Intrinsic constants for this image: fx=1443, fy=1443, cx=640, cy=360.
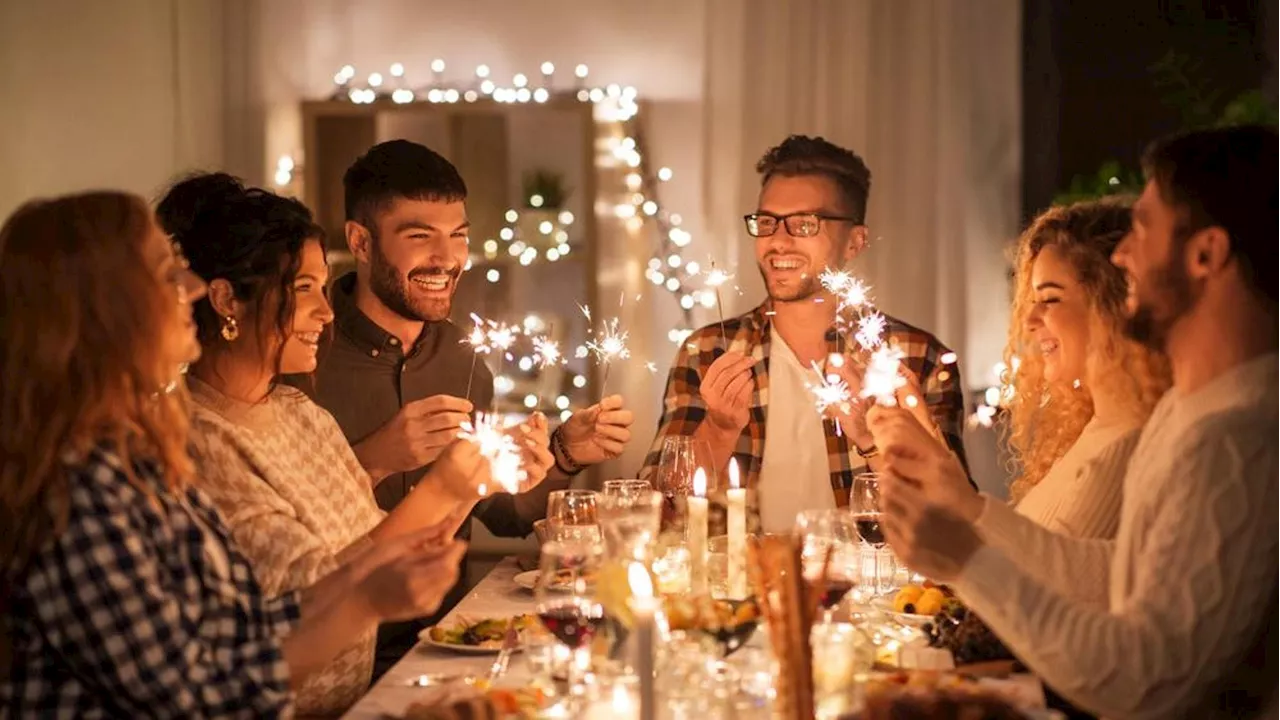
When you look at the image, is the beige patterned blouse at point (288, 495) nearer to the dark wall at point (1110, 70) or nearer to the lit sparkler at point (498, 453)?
the lit sparkler at point (498, 453)

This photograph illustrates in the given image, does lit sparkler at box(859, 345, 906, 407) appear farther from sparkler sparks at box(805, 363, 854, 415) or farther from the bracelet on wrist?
the bracelet on wrist

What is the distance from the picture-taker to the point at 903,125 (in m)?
4.87

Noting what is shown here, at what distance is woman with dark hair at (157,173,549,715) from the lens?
2361mm

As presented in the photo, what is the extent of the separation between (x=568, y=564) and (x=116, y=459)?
594 millimetres

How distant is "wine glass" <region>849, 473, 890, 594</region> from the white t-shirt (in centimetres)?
92

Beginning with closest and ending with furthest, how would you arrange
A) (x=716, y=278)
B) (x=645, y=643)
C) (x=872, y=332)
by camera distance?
(x=645, y=643) → (x=872, y=332) → (x=716, y=278)

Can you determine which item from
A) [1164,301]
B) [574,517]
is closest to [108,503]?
[574,517]

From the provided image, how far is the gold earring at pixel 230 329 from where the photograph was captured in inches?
98.7

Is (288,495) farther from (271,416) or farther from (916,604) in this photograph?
(916,604)

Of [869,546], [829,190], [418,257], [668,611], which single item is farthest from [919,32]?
[668,611]

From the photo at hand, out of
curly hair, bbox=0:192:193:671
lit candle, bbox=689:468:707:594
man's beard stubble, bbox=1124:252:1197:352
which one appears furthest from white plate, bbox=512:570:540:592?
man's beard stubble, bbox=1124:252:1197:352

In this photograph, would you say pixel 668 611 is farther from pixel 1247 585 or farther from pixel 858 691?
pixel 1247 585

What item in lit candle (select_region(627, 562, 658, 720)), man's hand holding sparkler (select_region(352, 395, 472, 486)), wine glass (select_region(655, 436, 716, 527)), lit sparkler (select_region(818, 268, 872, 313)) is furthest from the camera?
lit sparkler (select_region(818, 268, 872, 313))

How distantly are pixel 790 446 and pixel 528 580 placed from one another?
3.49ft
